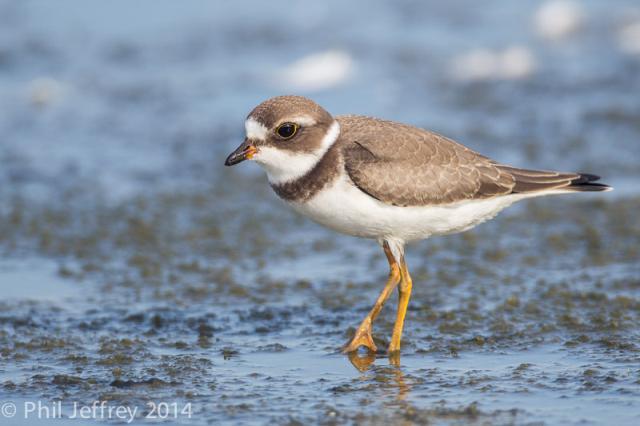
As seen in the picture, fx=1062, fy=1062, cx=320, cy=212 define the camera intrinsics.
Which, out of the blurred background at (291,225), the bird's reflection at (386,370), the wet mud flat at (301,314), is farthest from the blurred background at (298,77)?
the bird's reflection at (386,370)

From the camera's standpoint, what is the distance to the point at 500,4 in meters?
15.7

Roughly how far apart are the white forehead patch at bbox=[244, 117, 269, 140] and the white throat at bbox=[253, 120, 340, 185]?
3.1 inches

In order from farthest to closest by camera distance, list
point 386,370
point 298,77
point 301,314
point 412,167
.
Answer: point 298,77, point 301,314, point 412,167, point 386,370

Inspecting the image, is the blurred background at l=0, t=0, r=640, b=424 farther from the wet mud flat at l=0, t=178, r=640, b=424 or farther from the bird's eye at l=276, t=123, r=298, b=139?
the bird's eye at l=276, t=123, r=298, b=139

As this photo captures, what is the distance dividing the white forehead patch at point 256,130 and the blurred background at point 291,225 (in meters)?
1.34

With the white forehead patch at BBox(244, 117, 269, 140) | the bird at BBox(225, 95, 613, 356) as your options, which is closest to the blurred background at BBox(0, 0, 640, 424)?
the bird at BBox(225, 95, 613, 356)

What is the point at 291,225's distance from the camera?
9.30m

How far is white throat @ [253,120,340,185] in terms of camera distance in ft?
20.6

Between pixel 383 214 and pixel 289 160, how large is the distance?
651mm

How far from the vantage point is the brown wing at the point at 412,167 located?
20.8 feet

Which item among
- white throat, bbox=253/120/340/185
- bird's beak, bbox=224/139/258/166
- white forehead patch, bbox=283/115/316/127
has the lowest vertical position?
white throat, bbox=253/120/340/185
